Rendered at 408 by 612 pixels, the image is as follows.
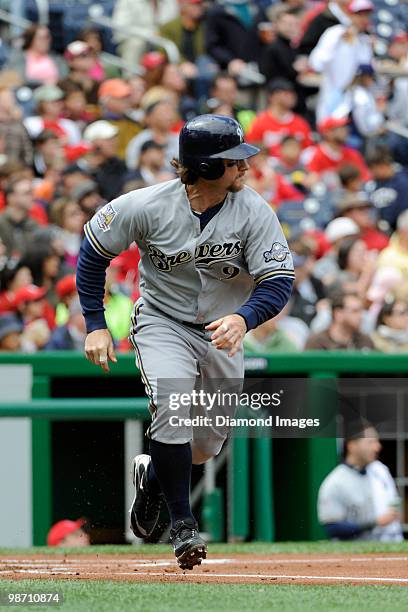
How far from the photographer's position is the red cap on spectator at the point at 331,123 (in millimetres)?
12977

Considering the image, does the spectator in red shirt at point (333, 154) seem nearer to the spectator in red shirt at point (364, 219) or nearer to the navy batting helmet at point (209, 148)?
the spectator in red shirt at point (364, 219)

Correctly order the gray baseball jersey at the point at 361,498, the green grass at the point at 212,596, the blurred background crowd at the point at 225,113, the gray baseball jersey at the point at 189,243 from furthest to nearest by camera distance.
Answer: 1. the blurred background crowd at the point at 225,113
2. the gray baseball jersey at the point at 361,498
3. the gray baseball jersey at the point at 189,243
4. the green grass at the point at 212,596

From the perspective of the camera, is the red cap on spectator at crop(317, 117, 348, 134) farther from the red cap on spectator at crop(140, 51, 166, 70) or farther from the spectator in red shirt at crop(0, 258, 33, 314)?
the spectator in red shirt at crop(0, 258, 33, 314)

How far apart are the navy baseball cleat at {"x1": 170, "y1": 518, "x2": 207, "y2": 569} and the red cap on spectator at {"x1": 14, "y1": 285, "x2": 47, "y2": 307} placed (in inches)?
179

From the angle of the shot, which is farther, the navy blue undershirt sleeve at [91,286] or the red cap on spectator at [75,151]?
the red cap on spectator at [75,151]

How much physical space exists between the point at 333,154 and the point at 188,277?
761 centimetres

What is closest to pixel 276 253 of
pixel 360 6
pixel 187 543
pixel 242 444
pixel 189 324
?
pixel 189 324

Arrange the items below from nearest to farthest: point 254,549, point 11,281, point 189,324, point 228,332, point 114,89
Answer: point 228,332
point 189,324
point 254,549
point 11,281
point 114,89

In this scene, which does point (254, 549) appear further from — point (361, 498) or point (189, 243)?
point (189, 243)

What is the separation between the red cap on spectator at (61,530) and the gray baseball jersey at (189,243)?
252 cm

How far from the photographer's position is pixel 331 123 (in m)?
13.0

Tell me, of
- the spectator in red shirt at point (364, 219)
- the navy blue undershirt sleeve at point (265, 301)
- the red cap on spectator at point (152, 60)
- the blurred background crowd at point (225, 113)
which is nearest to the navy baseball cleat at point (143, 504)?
the navy blue undershirt sleeve at point (265, 301)

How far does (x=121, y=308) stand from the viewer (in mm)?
9742

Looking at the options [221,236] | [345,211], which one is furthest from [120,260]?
[221,236]
